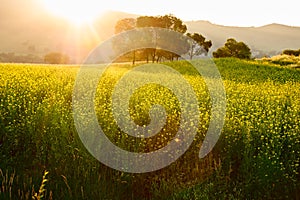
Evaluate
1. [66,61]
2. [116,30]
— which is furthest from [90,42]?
[116,30]

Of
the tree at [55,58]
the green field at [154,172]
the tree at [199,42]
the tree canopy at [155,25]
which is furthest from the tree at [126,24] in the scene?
the green field at [154,172]

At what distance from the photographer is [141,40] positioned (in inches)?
2434

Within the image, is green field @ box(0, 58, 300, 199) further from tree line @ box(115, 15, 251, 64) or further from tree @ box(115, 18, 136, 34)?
tree @ box(115, 18, 136, 34)

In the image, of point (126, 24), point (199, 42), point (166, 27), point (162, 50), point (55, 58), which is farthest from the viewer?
point (55, 58)

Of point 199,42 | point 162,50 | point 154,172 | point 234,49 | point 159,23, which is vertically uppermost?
point 159,23

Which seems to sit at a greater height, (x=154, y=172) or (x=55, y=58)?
(x=154, y=172)

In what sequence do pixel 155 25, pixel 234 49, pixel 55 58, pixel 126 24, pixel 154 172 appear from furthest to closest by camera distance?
pixel 55 58 → pixel 126 24 → pixel 234 49 → pixel 155 25 → pixel 154 172

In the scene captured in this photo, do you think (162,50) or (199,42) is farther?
(199,42)

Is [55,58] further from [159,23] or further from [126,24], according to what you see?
[159,23]

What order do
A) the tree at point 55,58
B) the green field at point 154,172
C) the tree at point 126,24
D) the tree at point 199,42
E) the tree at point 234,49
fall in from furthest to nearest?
the tree at point 55,58 → the tree at point 199,42 → the tree at point 126,24 → the tree at point 234,49 → the green field at point 154,172

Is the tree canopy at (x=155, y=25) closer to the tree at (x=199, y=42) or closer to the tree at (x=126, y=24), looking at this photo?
the tree at (x=126, y=24)

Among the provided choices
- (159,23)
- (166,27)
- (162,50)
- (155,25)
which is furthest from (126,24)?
(162,50)

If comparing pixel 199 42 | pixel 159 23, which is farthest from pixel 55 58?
pixel 159 23

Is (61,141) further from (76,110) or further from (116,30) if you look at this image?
(116,30)
